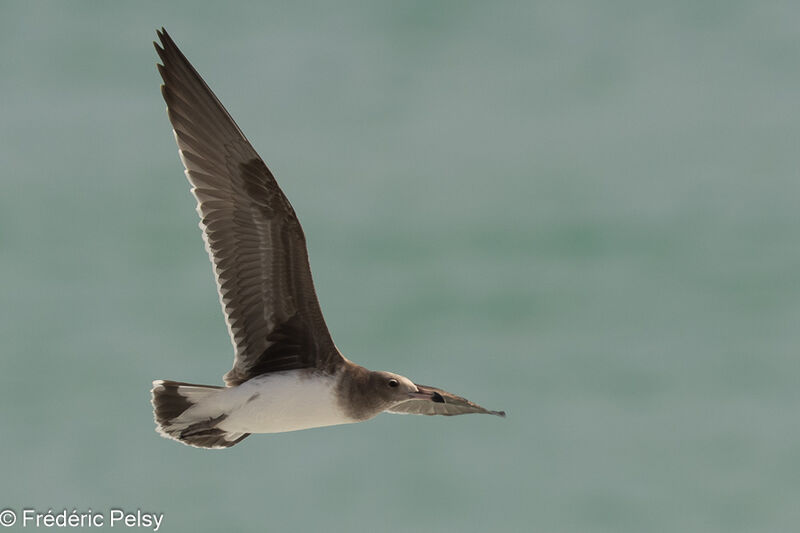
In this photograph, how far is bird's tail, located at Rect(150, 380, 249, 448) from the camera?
18.2 m

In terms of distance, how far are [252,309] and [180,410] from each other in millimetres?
1457

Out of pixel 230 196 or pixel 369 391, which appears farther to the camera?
pixel 369 391

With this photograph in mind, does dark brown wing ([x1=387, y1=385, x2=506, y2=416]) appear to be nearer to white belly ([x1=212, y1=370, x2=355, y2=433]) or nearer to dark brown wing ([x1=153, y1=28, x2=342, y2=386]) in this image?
white belly ([x1=212, y1=370, x2=355, y2=433])

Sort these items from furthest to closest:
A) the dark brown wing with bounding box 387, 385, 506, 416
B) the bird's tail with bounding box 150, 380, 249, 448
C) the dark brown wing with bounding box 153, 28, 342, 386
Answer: the dark brown wing with bounding box 387, 385, 506, 416
the bird's tail with bounding box 150, 380, 249, 448
the dark brown wing with bounding box 153, 28, 342, 386

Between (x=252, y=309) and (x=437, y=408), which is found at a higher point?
(x=252, y=309)

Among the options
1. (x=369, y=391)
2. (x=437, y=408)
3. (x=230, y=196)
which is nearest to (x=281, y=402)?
(x=369, y=391)

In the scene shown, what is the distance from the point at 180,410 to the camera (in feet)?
60.1

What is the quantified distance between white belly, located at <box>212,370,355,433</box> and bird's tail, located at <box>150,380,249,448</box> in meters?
0.18

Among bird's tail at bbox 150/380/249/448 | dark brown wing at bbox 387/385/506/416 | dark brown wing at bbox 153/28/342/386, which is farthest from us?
dark brown wing at bbox 387/385/506/416

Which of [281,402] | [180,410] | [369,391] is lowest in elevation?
[180,410]

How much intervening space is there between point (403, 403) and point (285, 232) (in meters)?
3.42

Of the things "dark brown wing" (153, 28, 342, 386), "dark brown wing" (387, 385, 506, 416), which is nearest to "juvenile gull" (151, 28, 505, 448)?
"dark brown wing" (153, 28, 342, 386)

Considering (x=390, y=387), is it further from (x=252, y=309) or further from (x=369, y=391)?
(x=252, y=309)

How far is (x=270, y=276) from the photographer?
18.2m
